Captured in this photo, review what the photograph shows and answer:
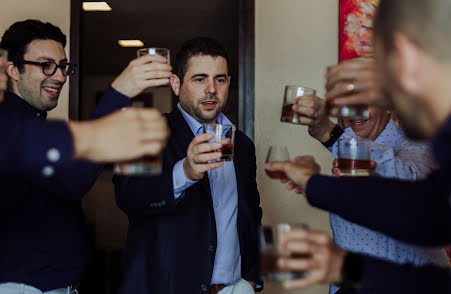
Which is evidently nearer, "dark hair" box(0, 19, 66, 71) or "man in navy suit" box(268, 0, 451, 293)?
"man in navy suit" box(268, 0, 451, 293)

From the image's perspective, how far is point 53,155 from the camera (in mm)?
967

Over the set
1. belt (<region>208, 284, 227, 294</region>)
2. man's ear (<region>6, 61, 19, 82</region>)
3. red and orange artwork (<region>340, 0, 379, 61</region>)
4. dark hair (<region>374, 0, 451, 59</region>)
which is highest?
red and orange artwork (<region>340, 0, 379, 61</region>)

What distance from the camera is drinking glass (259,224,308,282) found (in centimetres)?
107

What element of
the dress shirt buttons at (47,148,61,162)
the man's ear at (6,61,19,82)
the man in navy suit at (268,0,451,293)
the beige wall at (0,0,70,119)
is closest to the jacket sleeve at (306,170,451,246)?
the man in navy suit at (268,0,451,293)

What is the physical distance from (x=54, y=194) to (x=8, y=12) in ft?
6.31

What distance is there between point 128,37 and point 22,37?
3936mm

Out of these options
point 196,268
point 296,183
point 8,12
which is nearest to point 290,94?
point 296,183

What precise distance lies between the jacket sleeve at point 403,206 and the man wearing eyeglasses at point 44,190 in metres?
0.83

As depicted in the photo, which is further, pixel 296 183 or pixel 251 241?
pixel 251 241

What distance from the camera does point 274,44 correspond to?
325 centimetres

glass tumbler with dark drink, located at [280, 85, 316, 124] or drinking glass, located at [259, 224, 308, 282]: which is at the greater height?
glass tumbler with dark drink, located at [280, 85, 316, 124]

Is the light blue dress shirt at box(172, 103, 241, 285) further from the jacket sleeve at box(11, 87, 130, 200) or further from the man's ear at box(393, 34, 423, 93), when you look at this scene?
the man's ear at box(393, 34, 423, 93)

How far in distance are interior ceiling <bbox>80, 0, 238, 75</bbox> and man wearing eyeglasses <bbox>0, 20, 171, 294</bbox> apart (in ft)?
7.70

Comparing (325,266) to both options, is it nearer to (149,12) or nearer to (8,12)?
(8,12)
